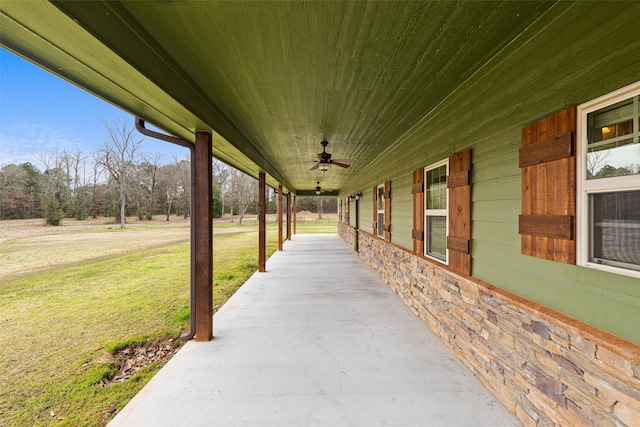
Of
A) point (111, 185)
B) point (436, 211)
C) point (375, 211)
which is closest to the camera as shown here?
point (436, 211)

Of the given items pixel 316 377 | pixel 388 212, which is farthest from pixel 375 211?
pixel 316 377

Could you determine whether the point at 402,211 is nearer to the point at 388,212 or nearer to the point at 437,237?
the point at 388,212

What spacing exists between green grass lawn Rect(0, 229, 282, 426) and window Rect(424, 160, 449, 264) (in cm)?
363

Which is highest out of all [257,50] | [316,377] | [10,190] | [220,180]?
[220,180]

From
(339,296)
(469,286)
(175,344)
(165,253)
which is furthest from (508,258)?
(165,253)

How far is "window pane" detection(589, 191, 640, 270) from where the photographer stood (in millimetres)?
1434

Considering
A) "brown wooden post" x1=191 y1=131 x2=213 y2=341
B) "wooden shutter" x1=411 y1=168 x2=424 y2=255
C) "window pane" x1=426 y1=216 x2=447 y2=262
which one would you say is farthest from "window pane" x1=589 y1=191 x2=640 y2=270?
"brown wooden post" x1=191 y1=131 x2=213 y2=341

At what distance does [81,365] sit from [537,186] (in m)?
4.76

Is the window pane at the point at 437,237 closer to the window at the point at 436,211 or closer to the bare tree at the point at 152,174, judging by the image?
the window at the point at 436,211

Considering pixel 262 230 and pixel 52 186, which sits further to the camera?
pixel 52 186

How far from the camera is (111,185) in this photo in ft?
80.5

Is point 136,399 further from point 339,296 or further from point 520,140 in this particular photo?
point 520,140

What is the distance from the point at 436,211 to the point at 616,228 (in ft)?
6.71

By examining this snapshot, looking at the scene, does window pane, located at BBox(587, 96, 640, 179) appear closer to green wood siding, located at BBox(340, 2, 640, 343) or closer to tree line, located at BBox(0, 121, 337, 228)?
green wood siding, located at BBox(340, 2, 640, 343)
